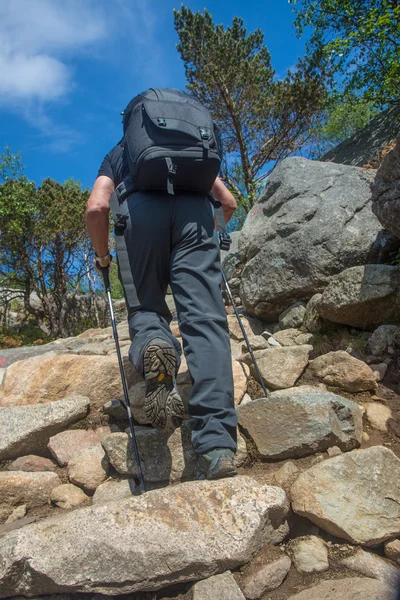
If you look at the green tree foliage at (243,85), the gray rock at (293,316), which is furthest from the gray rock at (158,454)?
the green tree foliage at (243,85)

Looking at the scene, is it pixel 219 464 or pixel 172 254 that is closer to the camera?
pixel 219 464

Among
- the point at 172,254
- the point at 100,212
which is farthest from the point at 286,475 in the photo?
the point at 100,212

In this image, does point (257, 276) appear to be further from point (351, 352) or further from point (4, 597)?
point (4, 597)

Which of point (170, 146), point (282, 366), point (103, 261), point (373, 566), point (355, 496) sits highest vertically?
point (170, 146)

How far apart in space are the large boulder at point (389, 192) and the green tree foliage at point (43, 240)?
13.9 meters

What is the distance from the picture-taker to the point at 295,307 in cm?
571

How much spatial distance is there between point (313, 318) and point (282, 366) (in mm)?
1408

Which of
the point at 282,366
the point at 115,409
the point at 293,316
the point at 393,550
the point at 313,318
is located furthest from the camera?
the point at 293,316

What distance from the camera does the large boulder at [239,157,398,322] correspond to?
5531 millimetres

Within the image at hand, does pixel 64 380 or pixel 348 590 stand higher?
pixel 64 380

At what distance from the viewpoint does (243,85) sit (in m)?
16.1

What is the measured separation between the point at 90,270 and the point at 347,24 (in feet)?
45.6

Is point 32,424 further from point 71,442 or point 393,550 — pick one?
point 393,550

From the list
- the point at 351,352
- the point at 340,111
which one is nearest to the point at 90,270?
the point at 340,111
